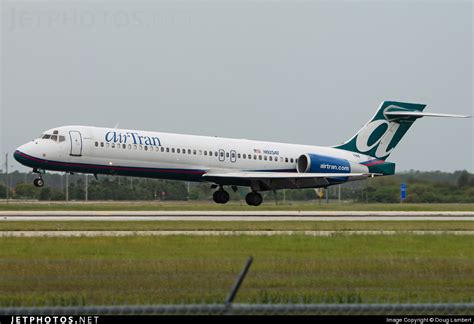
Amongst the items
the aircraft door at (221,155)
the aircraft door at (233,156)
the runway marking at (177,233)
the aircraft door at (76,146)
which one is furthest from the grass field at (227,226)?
the aircraft door at (233,156)

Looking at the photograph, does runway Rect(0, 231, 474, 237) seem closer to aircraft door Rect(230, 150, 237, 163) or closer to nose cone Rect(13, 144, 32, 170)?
nose cone Rect(13, 144, 32, 170)

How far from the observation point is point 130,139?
42281mm

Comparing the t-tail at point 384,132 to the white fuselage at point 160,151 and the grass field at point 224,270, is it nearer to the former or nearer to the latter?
the white fuselage at point 160,151

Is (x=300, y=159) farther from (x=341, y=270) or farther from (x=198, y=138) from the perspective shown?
(x=341, y=270)

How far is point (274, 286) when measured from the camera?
15.2m

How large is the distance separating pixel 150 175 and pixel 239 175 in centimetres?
492

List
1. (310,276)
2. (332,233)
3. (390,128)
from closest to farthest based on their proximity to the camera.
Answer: (310,276)
(332,233)
(390,128)

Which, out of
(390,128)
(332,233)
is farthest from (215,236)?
(390,128)

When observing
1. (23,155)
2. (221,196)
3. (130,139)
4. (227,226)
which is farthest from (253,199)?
(227,226)

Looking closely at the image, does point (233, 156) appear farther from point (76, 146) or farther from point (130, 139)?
point (76, 146)

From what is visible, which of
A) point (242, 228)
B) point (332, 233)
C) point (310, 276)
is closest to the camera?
point (310, 276)

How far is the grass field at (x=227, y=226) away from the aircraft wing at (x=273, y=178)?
41.5 ft

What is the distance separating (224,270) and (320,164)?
3130 centimetres

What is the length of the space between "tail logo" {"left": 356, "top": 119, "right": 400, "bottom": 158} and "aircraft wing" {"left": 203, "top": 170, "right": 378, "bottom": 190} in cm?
368
